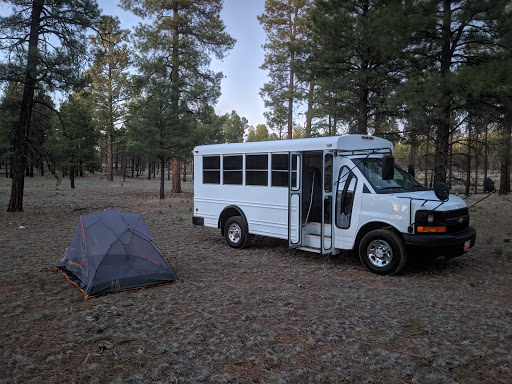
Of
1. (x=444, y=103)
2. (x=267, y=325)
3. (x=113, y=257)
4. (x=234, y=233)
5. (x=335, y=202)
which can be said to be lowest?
(x=267, y=325)

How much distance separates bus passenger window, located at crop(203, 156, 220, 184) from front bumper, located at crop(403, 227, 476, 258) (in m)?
5.35

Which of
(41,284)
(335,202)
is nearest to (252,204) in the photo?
(335,202)

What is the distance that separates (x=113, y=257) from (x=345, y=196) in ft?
15.4

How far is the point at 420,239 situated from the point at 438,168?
6.93 metres

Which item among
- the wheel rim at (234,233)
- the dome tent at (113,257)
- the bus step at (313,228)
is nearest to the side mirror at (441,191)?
the bus step at (313,228)

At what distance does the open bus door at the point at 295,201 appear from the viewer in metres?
8.09

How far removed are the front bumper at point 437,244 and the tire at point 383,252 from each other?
7.6 inches

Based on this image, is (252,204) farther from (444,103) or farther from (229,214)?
(444,103)

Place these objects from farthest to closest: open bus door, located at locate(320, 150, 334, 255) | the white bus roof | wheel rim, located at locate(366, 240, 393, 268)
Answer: open bus door, located at locate(320, 150, 334, 255)
the white bus roof
wheel rim, located at locate(366, 240, 393, 268)

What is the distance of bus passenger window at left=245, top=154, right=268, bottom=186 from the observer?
347 inches

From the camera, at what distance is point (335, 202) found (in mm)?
7637

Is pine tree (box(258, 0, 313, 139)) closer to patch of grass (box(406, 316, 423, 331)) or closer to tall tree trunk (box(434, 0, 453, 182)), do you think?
tall tree trunk (box(434, 0, 453, 182))

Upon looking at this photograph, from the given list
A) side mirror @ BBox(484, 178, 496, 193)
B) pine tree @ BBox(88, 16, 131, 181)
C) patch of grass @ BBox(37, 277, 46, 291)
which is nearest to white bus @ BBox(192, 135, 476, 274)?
side mirror @ BBox(484, 178, 496, 193)

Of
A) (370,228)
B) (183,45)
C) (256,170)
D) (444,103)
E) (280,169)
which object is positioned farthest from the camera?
(183,45)
